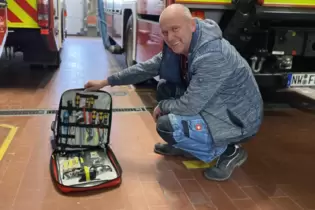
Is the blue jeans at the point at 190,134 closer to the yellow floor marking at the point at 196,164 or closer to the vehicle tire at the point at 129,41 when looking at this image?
the yellow floor marking at the point at 196,164

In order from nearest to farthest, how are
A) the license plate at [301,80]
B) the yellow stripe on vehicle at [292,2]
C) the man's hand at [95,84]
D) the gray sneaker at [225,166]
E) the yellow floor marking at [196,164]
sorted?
the gray sneaker at [225,166] < the man's hand at [95,84] < the yellow floor marking at [196,164] < the yellow stripe on vehicle at [292,2] < the license plate at [301,80]

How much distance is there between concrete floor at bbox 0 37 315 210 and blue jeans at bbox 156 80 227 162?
0.24m

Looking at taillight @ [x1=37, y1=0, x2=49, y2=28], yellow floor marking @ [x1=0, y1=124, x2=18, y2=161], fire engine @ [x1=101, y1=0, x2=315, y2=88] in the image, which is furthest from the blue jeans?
taillight @ [x1=37, y1=0, x2=49, y2=28]

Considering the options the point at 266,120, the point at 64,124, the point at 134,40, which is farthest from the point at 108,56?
the point at 64,124

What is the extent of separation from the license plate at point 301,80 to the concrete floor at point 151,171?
55 cm

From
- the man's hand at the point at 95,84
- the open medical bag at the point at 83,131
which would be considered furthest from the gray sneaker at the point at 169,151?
the man's hand at the point at 95,84

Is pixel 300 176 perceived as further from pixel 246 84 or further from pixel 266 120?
pixel 266 120

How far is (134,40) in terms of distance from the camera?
19.3ft

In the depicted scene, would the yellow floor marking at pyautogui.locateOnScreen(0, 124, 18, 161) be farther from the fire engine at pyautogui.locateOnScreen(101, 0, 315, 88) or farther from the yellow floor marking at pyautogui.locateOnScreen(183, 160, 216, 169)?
the fire engine at pyautogui.locateOnScreen(101, 0, 315, 88)

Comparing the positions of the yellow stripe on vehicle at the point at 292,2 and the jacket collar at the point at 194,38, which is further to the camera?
the yellow stripe on vehicle at the point at 292,2

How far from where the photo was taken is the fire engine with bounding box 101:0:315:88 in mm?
3609

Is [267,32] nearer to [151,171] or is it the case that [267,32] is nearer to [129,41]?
[151,171]

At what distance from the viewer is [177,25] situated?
8.64 ft

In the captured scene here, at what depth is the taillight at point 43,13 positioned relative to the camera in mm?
5365
